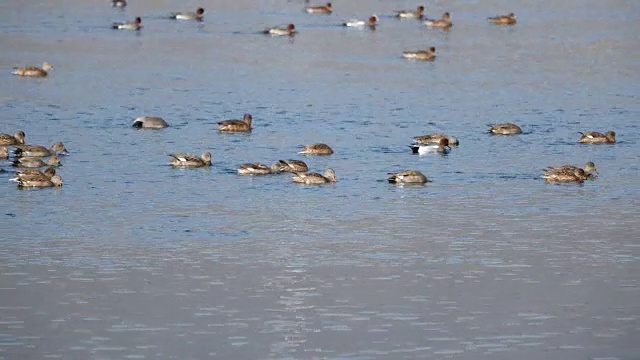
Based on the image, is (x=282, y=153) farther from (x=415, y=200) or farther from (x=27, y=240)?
(x=27, y=240)

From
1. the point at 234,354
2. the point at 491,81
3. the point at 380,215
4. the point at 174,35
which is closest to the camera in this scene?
the point at 234,354

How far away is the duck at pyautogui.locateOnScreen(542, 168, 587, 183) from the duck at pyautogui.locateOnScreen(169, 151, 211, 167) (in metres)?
4.86

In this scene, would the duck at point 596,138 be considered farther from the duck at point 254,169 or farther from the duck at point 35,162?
the duck at point 35,162

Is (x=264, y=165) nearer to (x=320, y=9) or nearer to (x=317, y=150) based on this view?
(x=317, y=150)

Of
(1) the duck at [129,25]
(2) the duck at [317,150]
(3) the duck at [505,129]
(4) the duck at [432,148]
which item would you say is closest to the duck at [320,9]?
(1) the duck at [129,25]

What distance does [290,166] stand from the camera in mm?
20875

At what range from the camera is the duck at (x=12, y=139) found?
22391 millimetres

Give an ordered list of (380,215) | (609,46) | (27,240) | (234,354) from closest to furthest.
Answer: (234,354), (27,240), (380,215), (609,46)

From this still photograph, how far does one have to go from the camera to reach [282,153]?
74.4 ft

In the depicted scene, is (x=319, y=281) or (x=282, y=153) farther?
(x=282, y=153)

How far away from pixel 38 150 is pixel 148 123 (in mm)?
3437

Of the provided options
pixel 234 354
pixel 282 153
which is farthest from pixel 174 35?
pixel 234 354

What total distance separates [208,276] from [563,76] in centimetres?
1896

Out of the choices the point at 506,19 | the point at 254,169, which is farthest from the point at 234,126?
the point at 506,19
